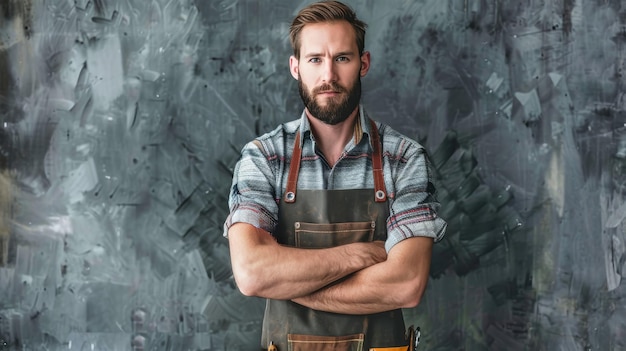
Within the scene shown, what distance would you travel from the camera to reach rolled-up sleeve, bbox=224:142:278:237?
1.97 metres

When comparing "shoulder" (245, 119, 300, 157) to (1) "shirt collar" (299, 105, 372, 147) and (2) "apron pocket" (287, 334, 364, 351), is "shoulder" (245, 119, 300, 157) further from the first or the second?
(2) "apron pocket" (287, 334, 364, 351)

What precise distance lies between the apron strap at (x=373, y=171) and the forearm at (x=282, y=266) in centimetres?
18

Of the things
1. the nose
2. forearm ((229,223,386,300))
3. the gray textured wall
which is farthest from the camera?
the gray textured wall

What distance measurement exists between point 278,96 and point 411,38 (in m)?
0.56

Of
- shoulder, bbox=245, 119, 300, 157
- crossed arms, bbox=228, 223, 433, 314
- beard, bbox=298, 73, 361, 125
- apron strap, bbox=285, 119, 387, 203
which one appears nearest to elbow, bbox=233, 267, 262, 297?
crossed arms, bbox=228, 223, 433, 314

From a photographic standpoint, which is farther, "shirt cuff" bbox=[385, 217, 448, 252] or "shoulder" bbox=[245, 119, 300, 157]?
"shoulder" bbox=[245, 119, 300, 157]

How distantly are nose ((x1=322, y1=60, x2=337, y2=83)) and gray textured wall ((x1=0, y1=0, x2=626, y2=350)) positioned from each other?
1.99 feet

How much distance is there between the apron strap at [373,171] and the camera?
6.73 feet

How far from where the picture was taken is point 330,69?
2.01 metres

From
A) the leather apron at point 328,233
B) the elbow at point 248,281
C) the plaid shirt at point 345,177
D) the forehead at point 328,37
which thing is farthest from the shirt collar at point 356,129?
the elbow at point 248,281

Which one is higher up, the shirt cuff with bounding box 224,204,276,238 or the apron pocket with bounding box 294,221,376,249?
the shirt cuff with bounding box 224,204,276,238

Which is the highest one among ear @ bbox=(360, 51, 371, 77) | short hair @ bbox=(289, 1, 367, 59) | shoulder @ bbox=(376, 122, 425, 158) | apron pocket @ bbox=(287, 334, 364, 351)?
short hair @ bbox=(289, 1, 367, 59)

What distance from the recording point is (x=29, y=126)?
8.63 ft

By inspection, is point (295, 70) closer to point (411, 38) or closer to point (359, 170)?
point (359, 170)
